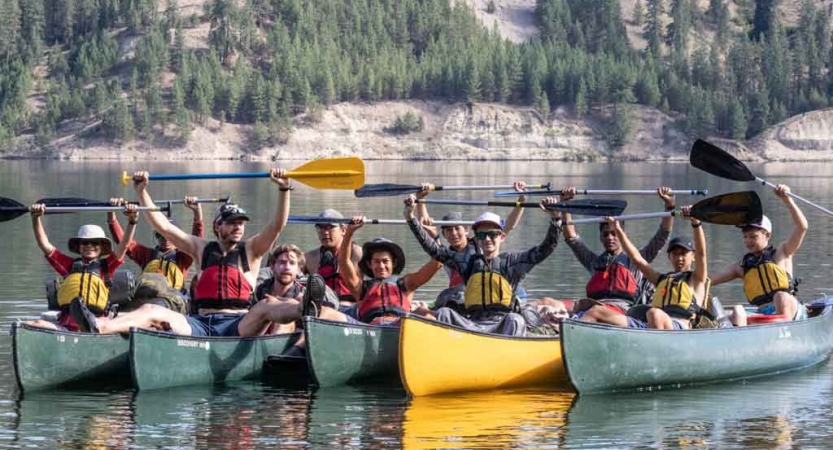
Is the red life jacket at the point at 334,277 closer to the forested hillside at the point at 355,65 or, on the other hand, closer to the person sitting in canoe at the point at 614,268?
the person sitting in canoe at the point at 614,268

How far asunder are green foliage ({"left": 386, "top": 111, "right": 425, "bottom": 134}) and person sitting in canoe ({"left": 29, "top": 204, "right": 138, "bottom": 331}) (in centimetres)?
9929

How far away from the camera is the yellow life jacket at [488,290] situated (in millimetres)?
14930

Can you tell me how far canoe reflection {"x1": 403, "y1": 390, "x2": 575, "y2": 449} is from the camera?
41.1 ft

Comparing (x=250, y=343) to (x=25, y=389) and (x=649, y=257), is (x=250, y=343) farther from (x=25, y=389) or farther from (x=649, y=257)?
(x=649, y=257)

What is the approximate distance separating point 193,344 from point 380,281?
220 centimetres

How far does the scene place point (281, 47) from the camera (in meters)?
132

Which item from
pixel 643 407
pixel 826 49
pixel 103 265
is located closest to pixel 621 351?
pixel 643 407

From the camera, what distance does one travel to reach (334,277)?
1678cm

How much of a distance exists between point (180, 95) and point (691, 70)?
159 feet

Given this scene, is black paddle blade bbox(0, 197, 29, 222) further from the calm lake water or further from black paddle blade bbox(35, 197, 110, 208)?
the calm lake water

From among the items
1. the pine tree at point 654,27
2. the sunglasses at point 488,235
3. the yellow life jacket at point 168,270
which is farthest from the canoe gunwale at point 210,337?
the pine tree at point 654,27

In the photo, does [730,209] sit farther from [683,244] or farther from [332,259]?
[332,259]

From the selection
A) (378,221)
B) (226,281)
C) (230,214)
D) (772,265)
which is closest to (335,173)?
(378,221)

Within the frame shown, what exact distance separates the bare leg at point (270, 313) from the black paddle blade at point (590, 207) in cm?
303
